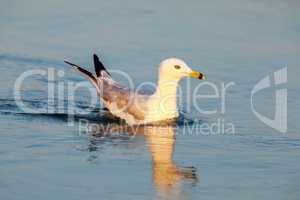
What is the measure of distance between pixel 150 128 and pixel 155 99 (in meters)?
0.62

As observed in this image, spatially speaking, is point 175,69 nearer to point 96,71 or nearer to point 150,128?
point 150,128

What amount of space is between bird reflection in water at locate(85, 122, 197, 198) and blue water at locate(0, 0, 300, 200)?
0.02m

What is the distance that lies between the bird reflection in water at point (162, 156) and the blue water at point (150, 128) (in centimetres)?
2

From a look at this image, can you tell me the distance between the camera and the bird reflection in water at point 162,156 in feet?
26.0

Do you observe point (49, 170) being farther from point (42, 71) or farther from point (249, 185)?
point (42, 71)

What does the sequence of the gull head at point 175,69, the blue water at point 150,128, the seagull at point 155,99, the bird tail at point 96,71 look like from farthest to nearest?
the bird tail at point 96,71 < the gull head at point 175,69 < the seagull at point 155,99 < the blue water at point 150,128

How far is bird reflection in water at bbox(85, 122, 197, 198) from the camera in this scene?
7938mm

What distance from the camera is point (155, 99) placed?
1118 centimetres

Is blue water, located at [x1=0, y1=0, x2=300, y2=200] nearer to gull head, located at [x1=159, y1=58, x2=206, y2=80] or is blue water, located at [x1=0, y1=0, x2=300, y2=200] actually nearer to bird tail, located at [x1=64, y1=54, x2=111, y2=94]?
bird tail, located at [x1=64, y1=54, x2=111, y2=94]

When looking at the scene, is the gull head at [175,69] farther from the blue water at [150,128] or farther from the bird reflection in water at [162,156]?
the bird reflection in water at [162,156]

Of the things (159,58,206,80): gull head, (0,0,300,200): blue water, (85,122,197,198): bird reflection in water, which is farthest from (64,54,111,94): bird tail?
(85,122,197,198): bird reflection in water

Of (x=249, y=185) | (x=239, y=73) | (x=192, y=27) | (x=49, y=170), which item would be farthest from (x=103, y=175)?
(x=192, y=27)

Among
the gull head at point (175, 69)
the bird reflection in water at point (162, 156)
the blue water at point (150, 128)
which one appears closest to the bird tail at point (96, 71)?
the blue water at point (150, 128)

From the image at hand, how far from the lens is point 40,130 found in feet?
32.7
